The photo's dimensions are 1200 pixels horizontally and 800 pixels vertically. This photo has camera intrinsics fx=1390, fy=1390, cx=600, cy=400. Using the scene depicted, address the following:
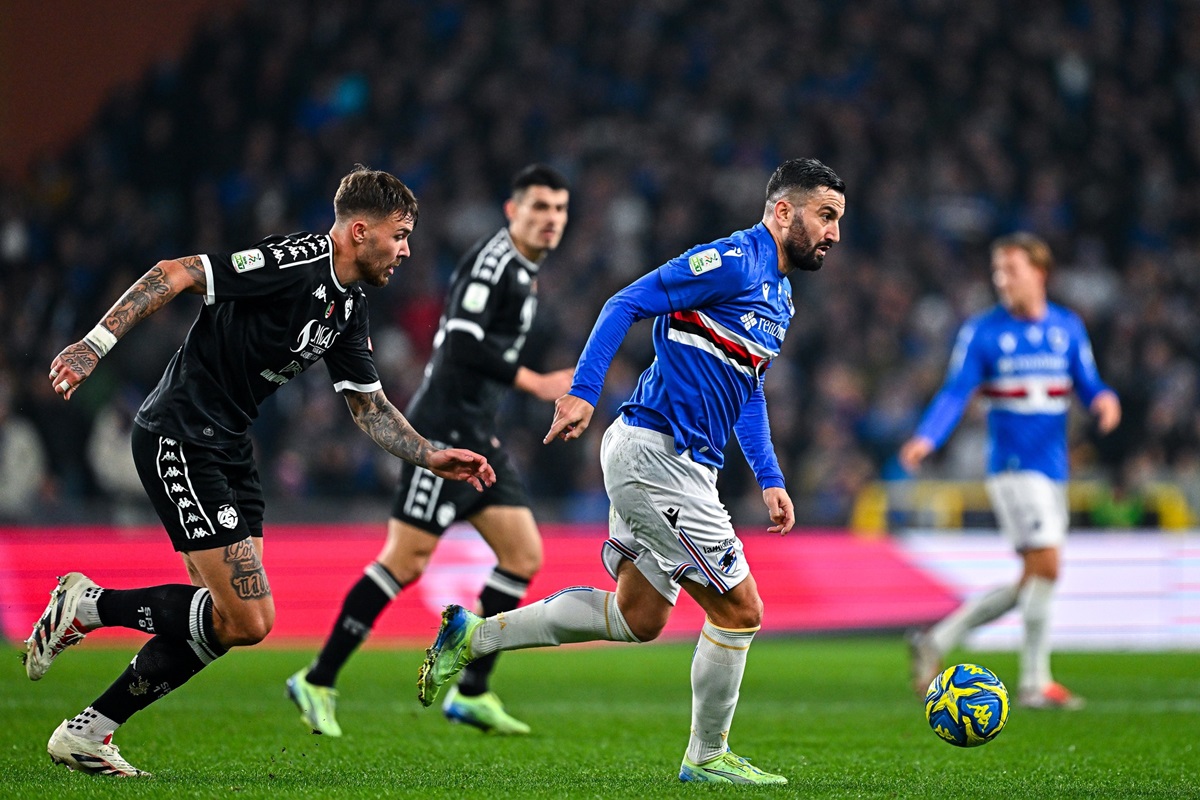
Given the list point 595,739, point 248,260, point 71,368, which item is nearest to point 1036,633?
point 595,739

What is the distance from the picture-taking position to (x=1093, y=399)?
9.26 metres

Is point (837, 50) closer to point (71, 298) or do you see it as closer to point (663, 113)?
point (663, 113)

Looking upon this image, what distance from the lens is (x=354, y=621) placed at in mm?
7234

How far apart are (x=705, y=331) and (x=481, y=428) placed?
2.39 meters

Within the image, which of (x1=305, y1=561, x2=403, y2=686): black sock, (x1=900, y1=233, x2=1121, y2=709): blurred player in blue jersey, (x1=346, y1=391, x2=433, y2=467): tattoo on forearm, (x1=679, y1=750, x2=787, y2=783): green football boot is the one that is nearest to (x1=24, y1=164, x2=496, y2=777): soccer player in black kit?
(x1=346, y1=391, x2=433, y2=467): tattoo on forearm

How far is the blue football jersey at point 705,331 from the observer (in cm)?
528

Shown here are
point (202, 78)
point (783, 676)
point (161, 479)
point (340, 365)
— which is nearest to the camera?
point (161, 479)

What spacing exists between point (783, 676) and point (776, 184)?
221 inches

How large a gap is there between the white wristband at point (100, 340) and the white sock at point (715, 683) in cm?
246

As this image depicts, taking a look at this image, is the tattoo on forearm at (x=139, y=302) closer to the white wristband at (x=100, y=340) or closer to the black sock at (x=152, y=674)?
the white wristband at (x=100, y=340)

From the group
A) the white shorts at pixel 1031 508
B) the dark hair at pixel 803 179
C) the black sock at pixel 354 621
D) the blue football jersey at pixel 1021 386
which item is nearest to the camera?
the dark hair at pixel 803 179

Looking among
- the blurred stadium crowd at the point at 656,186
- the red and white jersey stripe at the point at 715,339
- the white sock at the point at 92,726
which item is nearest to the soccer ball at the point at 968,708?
the red and white jersey stripe at the point at 715,339

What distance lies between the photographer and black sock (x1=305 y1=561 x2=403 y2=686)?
7129 millimetres

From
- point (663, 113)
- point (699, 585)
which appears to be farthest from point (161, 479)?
point (663, 113)
